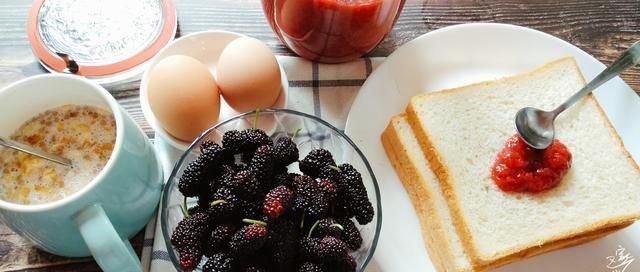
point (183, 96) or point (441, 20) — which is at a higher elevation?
point (441, 20)

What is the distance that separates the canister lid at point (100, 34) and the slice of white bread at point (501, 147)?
2.18 feet

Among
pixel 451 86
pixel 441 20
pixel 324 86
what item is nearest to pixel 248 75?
pixel 324 86

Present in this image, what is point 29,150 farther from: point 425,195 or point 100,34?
point 425,195

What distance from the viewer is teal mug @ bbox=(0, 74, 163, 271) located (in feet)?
3.00

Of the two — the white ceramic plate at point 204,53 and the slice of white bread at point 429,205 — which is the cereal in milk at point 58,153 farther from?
the slice of white bread at point 429,205

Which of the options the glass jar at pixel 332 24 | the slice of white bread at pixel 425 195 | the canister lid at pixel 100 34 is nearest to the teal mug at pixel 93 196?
the canister lid at pixel 100 34

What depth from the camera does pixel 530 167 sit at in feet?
3.88

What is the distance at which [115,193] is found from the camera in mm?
980

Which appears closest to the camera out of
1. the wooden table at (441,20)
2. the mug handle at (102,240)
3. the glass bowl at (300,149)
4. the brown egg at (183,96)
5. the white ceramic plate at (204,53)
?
the mug handle at (102,240)

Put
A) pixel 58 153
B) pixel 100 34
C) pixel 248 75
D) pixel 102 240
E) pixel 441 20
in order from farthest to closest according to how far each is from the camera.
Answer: pixel 441 20 → pixel 100 34 → pixel 248 75 → pixel 58 153 → pixel 102 240

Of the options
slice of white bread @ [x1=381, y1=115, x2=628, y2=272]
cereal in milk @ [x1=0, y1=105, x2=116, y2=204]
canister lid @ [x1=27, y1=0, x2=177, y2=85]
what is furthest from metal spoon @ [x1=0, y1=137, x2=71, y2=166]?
slice of white bread @ [x1=381, y1=115, x2=628, y2=272]

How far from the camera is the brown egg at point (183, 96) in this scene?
1134 mm

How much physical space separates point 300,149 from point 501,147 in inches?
17.6

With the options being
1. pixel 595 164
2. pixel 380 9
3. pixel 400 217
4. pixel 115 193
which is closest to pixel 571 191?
pixel 595 164
